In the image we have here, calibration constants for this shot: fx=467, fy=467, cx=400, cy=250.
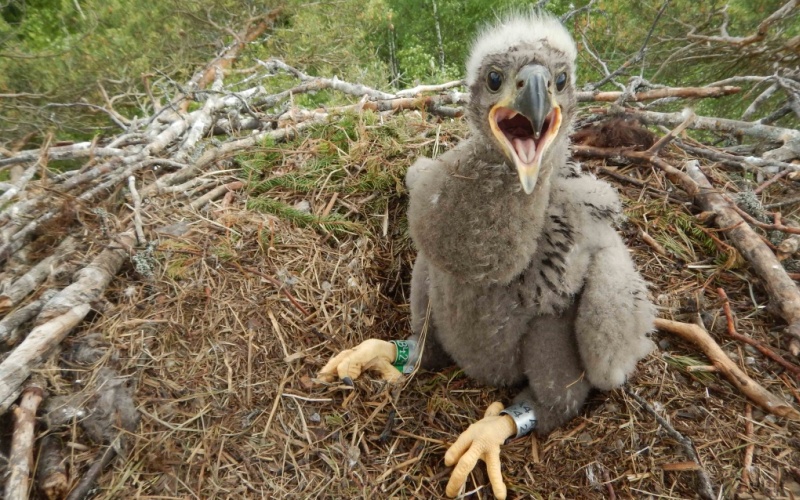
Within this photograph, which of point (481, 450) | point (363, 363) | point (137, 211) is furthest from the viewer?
point (137, 211)

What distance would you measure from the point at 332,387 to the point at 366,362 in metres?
0.21

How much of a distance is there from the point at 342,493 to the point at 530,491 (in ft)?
2.57

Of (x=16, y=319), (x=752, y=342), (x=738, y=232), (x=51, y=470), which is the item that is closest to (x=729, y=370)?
(x=752, y=342)

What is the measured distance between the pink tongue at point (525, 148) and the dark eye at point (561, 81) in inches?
10.7

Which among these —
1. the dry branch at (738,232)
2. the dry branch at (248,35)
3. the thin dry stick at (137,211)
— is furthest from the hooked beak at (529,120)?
the dry branch at (248,35)

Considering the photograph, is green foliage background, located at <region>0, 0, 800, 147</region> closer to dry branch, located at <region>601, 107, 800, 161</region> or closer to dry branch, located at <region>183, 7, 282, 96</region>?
dry branch, located at <region>183, 7, 282, 96</region>

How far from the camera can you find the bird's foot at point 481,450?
194cm

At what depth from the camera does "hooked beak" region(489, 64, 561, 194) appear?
153 centimetres

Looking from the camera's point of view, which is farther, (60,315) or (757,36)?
(757,36)

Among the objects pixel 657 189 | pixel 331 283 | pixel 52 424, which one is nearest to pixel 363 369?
pixel 331 283

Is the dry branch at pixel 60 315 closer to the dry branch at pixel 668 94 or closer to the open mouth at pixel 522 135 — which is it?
the open mouth at pixel 522 135

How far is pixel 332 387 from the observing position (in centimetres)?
213

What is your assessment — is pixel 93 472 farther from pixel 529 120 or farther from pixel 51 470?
pixel 529 120

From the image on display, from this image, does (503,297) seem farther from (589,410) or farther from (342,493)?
(342,493)
